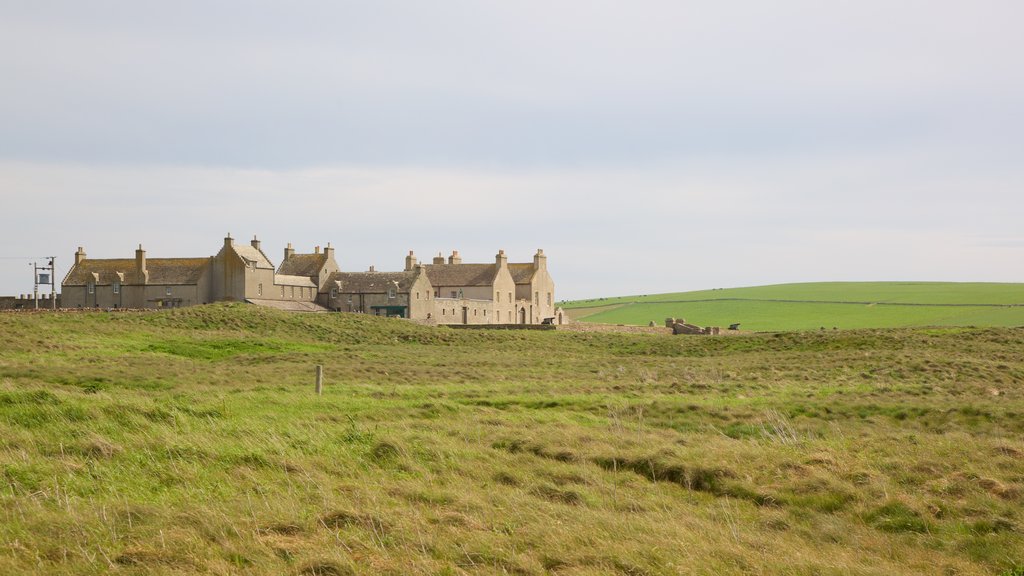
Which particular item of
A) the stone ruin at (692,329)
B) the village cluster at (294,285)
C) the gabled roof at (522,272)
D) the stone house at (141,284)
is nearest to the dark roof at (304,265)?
the village cluster at (294,285)

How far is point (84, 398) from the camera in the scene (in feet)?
69.9

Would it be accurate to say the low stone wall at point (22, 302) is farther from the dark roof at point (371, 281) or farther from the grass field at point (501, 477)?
the grass field at point (501, 477)

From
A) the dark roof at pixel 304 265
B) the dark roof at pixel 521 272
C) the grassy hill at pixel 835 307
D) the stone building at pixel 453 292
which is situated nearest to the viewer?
the stone building at pixel 453 292

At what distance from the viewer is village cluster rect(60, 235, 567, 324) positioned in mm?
87688

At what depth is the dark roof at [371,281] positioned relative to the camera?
90.9 m

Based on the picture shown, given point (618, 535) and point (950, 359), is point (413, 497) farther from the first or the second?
point (950, 359)

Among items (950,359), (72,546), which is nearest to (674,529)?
(72,546)

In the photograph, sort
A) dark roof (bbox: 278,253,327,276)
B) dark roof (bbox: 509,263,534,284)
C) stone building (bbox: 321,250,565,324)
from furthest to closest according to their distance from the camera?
dark roof (bbox: 509,263,534,284)
dark roof (bbox: 278,253,327,276)
stone building (bbox: 321,250,565,324)

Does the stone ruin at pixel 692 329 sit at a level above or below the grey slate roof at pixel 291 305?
below

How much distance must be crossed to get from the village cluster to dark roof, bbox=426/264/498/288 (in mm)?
105

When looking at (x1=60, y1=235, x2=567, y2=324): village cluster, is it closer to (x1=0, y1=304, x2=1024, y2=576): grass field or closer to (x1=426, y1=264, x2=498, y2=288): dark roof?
(x1=426, y1=264, x2=498, y2=288): dark roof

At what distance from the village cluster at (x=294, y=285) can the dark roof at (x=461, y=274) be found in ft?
0.34

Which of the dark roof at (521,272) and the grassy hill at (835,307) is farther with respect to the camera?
the grassy hill at (835,307)

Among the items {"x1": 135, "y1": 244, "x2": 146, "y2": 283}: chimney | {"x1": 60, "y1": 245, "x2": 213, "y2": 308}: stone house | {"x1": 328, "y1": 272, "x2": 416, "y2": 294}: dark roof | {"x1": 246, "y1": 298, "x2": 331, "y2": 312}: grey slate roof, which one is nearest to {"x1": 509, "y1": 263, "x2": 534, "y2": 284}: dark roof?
{"x1": 328, "y1": 272, "x2": 416, "y2": 294}: dark roof
